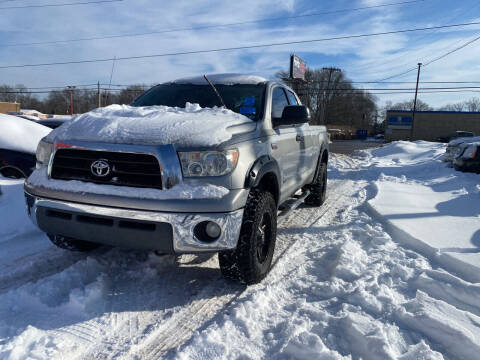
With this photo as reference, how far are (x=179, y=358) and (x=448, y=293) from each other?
2.09 meters

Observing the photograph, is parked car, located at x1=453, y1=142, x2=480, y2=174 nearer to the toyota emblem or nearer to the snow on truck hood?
the snow on truck hood

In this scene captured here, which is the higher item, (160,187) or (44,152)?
(44,152)

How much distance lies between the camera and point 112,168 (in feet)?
8.00

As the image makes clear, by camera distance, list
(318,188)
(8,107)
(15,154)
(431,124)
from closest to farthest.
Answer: (15,154) → (318,188) → (431,124) → (8,107)

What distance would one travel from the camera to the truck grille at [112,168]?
93.4 inches

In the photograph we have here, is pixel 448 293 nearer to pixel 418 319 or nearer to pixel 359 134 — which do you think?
pixel 418 319

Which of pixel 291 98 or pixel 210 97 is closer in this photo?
pixel 210 97

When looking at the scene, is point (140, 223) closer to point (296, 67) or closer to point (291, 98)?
point (291, 98)

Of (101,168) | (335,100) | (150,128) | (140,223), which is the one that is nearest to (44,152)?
(101,168)

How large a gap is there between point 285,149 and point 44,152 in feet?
7.16

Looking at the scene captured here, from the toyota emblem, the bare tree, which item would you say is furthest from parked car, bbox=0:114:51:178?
the bare tree

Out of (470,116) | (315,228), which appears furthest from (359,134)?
(315,228)

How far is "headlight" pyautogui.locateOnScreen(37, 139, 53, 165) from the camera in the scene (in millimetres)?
2694

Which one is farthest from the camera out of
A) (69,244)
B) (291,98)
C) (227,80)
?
(291,98)
